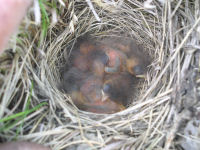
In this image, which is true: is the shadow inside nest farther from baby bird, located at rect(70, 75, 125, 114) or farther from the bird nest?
the bird nest

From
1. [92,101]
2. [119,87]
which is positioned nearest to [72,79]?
[92,101]

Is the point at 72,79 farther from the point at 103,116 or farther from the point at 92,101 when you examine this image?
the point at 103,116

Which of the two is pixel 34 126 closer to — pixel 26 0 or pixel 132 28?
pixel 26 0

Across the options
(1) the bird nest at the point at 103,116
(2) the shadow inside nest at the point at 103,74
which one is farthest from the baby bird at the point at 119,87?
(1) the bird nest at the point at 103,116

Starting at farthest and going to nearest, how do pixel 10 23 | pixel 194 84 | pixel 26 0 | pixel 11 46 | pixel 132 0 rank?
pixel 132 0 < pixel 194 84 < pixel 11 46 < pixel 26 0 < pixel 10 23

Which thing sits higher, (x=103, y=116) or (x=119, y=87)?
(x=119, y=87)

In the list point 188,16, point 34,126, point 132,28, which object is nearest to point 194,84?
point 188,16
